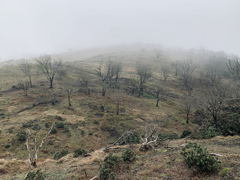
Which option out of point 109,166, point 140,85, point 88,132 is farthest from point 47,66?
point 109,166

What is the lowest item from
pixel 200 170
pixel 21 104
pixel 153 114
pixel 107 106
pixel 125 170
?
pixel 153 114

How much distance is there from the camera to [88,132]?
2811 cm

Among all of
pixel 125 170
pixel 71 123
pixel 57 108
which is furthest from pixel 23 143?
pixel 125 170

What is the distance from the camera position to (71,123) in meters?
30.5

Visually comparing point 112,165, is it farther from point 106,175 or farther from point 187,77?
point 187,77

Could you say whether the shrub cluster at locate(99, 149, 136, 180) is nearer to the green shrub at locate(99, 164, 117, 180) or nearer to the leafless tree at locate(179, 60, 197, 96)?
the green shrub at locate(99, 164, 117, 180)

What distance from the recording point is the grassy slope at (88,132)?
9125mm

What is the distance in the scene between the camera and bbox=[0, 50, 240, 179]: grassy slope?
9125 mm

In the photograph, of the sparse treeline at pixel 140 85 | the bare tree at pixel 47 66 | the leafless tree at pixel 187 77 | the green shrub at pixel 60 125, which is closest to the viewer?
the green shrub at pixel 60 125

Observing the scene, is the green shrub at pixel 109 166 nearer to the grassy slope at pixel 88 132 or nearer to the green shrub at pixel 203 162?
the grassy slope at pixel 88 132

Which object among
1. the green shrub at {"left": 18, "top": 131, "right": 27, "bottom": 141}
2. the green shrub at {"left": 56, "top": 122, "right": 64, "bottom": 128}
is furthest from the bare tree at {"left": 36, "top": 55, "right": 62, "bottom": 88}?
the green shrub at {"left": 18, "top": 131, "right": 27, "bottom": 141}

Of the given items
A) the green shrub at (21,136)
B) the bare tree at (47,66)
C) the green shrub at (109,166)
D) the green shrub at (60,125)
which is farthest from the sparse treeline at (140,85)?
the green shrub at (109,166)

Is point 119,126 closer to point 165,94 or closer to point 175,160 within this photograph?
point 175,160

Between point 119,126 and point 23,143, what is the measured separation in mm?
18508
